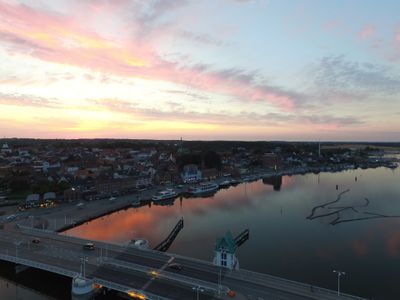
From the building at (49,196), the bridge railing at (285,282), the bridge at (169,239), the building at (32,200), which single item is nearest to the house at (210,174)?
the building at (49,196)

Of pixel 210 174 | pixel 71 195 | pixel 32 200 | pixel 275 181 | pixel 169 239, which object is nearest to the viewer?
pixel 169 239

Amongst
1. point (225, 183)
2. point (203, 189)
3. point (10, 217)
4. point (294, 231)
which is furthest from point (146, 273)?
point (225, 183)

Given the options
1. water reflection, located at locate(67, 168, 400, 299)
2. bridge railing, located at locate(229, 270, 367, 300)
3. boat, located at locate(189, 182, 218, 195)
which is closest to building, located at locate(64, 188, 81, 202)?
water reflection, located at locate(67, 168, 400, 299)

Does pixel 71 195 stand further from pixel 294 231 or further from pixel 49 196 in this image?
pixel 294 231

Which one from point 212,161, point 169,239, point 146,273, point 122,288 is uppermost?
point 212,161

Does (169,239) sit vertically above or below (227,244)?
below

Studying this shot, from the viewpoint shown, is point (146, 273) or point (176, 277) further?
point (146, 273)
